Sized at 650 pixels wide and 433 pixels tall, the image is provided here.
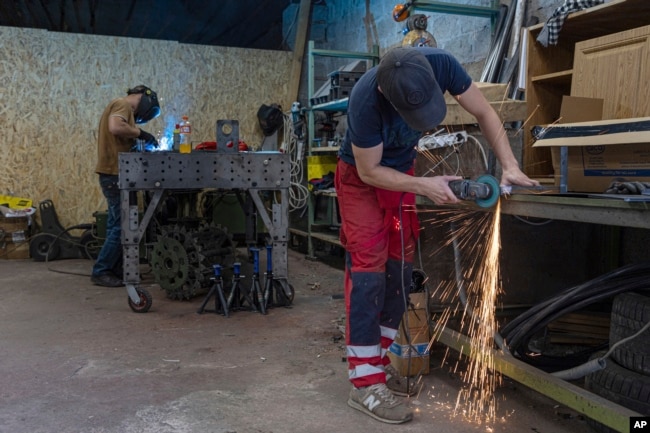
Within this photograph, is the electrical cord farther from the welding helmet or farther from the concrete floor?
the concrete floor

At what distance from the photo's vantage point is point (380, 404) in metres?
2.35

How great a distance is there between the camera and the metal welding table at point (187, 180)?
3.94 metres

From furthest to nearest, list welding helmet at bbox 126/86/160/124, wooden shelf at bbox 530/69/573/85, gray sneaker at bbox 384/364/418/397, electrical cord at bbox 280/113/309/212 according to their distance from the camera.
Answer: electrical cord at bbox 280/113/309/212 < welding helmet at bbox 126/86/160/124 < wooden shelf at bbox 530/69/573/85 < gray sneaker at bbox 384/364/418/397

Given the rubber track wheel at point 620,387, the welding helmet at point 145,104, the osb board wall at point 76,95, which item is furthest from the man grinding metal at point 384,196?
the osb board wall at point 76,95

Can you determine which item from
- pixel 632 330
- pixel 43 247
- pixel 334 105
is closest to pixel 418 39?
pixel 334 105

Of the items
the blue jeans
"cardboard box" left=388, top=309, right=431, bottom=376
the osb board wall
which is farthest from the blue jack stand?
the osb board wall

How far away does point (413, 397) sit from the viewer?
2.60m

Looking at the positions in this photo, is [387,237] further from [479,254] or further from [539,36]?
[539,36]

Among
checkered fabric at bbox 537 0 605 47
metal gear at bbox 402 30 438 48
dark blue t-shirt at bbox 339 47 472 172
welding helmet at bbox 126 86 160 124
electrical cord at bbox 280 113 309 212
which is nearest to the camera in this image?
dark blue t-shirt at bbox 339 47 472 172

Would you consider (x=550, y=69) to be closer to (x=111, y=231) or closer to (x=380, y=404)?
(x=380, y=404)

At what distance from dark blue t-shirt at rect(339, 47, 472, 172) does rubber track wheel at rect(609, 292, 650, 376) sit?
1.03 metres

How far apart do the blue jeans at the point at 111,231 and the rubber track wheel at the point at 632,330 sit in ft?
13.1

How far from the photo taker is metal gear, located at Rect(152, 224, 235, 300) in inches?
171

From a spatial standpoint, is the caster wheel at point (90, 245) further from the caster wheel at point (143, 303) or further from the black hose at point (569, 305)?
the black hose at point (569, 305)
